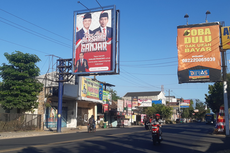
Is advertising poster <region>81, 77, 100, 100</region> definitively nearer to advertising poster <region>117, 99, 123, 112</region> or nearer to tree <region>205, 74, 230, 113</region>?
advertising poster <region>117, 99, 123, 112</region>

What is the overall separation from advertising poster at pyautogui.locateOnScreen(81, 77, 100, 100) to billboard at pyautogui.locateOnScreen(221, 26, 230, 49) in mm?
19276

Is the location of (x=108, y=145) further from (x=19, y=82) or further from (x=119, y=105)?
(x=119, y=105)

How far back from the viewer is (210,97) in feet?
183

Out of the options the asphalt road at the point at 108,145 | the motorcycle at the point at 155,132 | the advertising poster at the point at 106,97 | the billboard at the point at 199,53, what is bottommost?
the asphalt road at the point at 108,145

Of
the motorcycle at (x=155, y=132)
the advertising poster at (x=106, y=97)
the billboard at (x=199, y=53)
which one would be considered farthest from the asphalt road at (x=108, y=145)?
the advertising poster at (x=106, y=97)

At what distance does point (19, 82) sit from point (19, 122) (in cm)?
Answer: 421

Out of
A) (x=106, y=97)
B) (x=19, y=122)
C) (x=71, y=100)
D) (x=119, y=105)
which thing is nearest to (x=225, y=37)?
(x=19, y=122)

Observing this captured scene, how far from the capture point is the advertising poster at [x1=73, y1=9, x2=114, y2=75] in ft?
76.3

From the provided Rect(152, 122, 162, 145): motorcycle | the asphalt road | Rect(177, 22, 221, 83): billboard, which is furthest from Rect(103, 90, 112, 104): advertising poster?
Rect(152, 122, 162, 145): motorcycle

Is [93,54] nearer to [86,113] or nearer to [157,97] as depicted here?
[86,113]

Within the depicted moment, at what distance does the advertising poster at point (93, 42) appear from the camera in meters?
23.2

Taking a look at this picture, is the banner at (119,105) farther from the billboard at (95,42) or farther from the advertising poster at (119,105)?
the billboard at (95,42)

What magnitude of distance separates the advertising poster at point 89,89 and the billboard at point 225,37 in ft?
63.2

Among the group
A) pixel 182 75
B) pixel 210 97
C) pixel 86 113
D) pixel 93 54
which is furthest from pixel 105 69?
pixel 210 97
